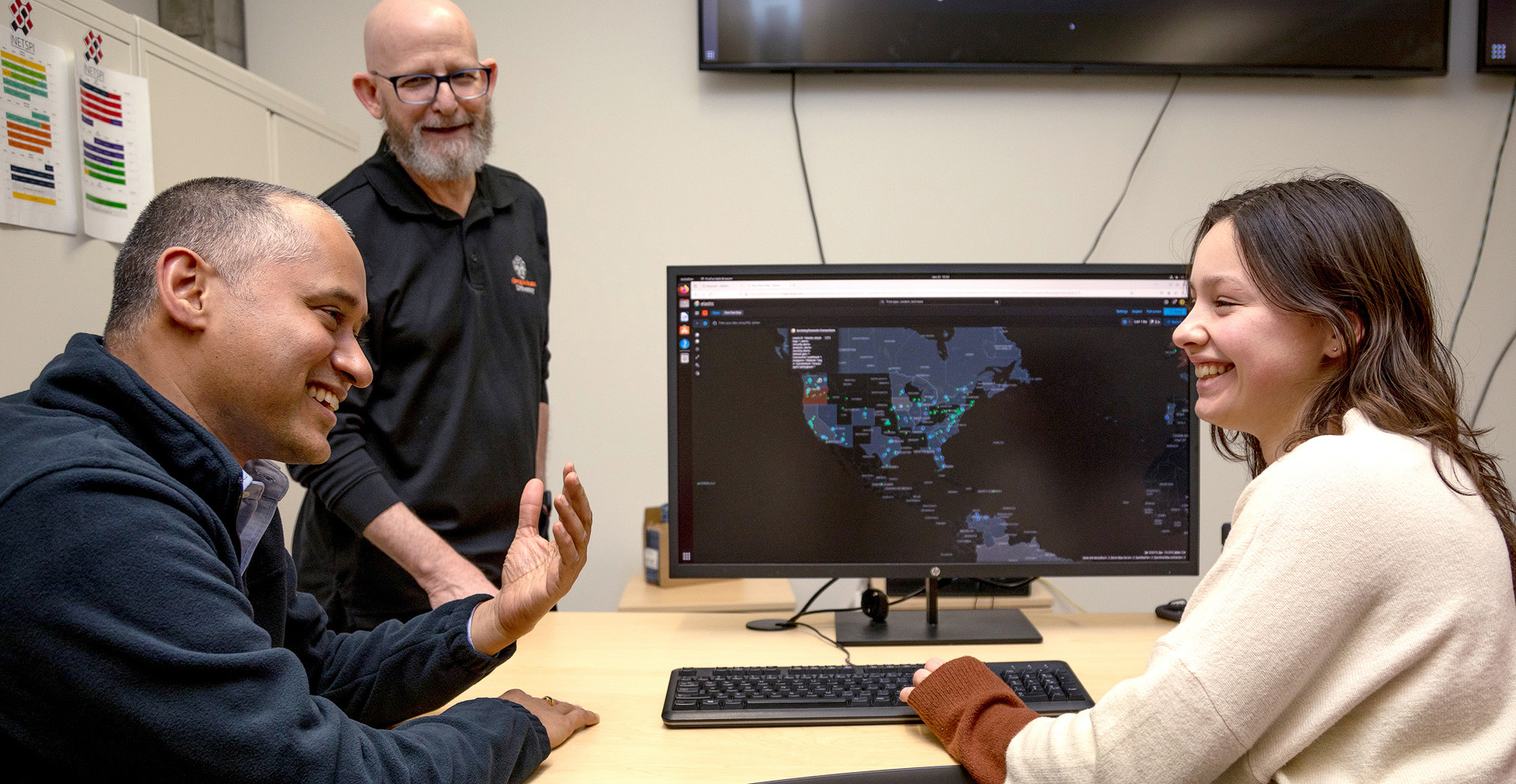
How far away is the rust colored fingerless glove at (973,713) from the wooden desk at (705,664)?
0.03 meters

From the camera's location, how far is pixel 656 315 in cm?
271

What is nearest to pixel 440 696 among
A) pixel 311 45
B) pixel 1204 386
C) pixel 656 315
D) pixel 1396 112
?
pixel 1204 386

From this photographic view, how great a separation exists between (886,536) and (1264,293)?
2.03 feet

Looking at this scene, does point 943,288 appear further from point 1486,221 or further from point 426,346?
point 1486,221

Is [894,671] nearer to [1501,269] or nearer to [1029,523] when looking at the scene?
[1029,523]

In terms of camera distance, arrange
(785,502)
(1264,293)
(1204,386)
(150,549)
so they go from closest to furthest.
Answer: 1. (150,549)
2. (1264,293)
3. (1204,386)
4. (785,502)

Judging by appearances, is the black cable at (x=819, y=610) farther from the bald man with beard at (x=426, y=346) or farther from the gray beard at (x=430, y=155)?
the gray beard at (x=430, y=155)

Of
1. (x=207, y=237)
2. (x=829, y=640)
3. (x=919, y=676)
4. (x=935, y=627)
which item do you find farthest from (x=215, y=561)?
(x=935, y=627)

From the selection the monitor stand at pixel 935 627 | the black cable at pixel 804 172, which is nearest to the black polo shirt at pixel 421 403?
the monitor stand at pixel 935 627

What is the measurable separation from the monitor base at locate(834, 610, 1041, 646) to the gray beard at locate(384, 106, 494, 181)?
1.08m

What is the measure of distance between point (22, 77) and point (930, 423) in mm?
1544

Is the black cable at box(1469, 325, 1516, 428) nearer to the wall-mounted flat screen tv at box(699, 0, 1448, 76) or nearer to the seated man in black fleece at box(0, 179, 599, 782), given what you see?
the wall-mounted flat screen tv at box(699, 0, 1448, 76)

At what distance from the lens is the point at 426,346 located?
166 centimetres

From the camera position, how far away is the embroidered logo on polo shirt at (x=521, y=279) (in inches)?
71.8
